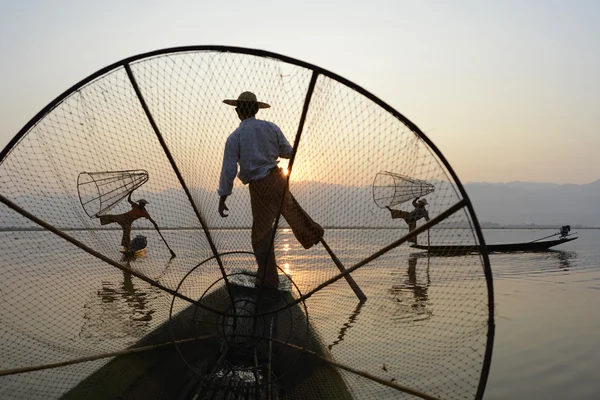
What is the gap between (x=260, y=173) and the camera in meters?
3.96

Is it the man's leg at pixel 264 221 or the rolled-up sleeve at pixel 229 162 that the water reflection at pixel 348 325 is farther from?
the rolled-up sleeve at pixel 229 162

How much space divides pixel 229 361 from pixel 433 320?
3443 millimetres

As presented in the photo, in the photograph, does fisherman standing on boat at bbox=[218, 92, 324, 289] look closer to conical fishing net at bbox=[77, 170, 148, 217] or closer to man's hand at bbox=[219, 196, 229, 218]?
man's hand at bbox=[219, 196, 229, 218]

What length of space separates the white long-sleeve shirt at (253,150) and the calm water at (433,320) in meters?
0.81

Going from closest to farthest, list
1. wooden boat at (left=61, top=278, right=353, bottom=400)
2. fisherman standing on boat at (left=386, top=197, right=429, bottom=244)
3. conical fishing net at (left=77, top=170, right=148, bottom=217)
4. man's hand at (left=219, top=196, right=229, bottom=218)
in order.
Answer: wooden boat at (left=61, top=278, right=353, bottom=400), man's hand at (left=219, top=196, right=229, bottom=218), fisherman standing on boat at (left=386, top=197, right=429, bottom=244), conical fishing net at (left=77, top=170, right=148, bottom=217)

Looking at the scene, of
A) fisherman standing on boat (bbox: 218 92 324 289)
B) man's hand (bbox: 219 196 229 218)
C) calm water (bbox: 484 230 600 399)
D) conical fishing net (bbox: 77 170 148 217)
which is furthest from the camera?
conical fishing net (bbox: 77 170 148 217)

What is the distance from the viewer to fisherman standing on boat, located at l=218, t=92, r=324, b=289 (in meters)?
3.90

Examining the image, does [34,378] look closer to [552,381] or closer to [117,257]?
[117,257]

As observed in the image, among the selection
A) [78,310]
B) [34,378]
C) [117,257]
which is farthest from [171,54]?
[78,310]

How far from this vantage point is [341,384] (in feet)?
11.0

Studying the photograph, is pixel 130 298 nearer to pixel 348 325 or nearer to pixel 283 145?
pixel 348 325

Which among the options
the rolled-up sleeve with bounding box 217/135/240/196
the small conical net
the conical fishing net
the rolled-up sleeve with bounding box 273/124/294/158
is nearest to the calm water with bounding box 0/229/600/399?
the small conical net

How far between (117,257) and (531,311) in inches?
237

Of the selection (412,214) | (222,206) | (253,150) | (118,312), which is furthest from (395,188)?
(118,312)
